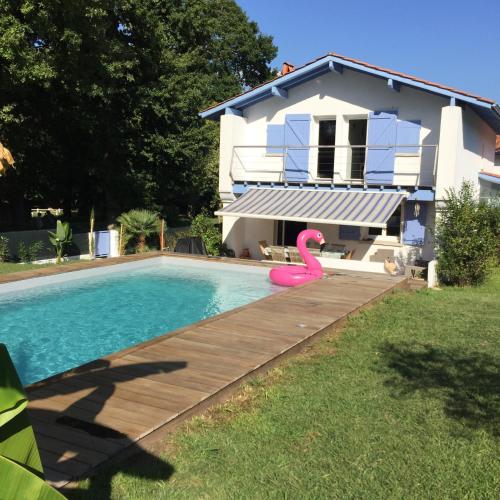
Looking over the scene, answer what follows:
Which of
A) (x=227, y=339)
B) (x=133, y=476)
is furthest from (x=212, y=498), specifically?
(x=227, y=339)

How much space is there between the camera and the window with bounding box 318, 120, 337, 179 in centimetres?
2408

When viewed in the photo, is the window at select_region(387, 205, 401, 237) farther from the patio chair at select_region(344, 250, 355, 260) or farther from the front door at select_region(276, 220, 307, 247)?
the front door at select_region(276, 220, 307, 247)

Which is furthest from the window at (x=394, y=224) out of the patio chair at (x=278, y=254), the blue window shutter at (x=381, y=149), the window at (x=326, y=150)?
the patio chair at (x=278, y=254)

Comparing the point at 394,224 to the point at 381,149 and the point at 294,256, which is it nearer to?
the point at 381,149

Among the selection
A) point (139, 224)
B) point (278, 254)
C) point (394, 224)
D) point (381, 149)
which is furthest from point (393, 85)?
point (139, 224)

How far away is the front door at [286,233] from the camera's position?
85.5 feet

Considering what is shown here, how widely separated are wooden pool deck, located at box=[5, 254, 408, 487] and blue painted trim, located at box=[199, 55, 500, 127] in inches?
443

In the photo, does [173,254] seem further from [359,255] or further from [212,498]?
[212,498]

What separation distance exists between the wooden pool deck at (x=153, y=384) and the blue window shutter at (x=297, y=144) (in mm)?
12107

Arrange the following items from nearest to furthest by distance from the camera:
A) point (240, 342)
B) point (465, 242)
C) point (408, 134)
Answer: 1. point (240, 342)
2. point (465, 242)
3. point (408, 134)

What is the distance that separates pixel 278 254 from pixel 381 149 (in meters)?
6.25

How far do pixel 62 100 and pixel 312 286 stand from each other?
2021 cm

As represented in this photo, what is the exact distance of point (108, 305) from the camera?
16875 mm

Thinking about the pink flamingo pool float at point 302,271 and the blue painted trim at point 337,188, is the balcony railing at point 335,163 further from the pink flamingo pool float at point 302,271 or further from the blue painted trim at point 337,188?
the pink flamingo pool float at point 302,271
